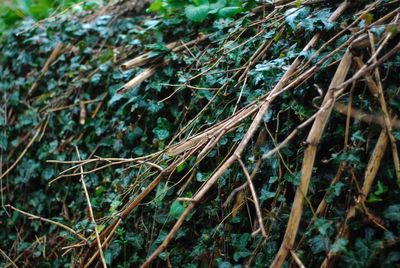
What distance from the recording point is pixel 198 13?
2525mm

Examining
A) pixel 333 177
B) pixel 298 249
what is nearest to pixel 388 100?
pixel 333 177

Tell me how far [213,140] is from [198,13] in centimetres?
101

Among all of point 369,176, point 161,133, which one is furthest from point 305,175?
point 161,133

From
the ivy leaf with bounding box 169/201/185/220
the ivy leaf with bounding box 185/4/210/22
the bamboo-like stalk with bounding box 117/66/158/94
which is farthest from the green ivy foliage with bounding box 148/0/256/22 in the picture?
the ivy leaf with bounding box 169/201/185/220

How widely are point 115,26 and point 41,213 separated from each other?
4.75ft

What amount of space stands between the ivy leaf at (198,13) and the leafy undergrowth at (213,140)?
0.21 feet

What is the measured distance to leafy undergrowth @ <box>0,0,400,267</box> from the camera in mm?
1530

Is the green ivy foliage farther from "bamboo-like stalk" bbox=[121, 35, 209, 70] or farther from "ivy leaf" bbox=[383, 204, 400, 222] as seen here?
"ivy leaf" bbox=[383, 204, 400, 222]

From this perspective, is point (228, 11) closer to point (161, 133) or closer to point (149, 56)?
point (149, 56)

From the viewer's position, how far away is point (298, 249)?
156 centimetres

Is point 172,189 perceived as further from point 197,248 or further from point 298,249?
point 298,249

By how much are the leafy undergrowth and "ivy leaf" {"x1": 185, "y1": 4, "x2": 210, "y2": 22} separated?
6cm

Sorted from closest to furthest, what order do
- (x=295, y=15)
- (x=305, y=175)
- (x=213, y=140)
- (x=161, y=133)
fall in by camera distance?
(x=305, y=175) → (x=213, y=140) → (x=295, y=15) → (x=161, y=133)

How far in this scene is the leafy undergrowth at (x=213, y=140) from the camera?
153 cm
